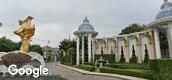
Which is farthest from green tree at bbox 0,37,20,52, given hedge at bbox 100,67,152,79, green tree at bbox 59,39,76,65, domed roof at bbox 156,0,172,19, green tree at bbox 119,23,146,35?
domed roof at bbox 156,0,172,19

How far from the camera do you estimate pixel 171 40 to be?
30.8 m

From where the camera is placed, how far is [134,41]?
143 feet

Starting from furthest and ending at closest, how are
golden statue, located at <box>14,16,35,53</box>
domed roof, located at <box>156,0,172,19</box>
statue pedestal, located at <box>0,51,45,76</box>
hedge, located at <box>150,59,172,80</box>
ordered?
domed roof, located at <box>156,0,172,19</box> → golden statue, located at <box>14,16,35,53</box> → statue pedestal, located at <box>0,51,45,76</box> → hedge, located at <box>150,59,172,80</box>

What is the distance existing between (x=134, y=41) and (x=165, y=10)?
13324 mm

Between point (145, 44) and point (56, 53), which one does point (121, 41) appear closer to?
point (145, 44)

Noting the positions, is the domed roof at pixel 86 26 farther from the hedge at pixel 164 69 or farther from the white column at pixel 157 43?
the hedge at pixel 164 69

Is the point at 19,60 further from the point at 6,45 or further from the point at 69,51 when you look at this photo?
the point at 6,45

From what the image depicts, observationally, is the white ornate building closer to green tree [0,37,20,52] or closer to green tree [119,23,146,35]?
green tree [119,23,146,35]

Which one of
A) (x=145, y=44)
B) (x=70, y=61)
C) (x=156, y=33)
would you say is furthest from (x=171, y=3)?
(x=70, y=61)

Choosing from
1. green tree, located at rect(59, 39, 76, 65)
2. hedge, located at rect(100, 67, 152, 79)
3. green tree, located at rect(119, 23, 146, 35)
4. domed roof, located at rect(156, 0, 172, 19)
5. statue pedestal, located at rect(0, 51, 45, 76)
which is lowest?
hedge, located at rect(100, 67, 152, 79)

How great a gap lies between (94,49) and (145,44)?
11.0 meters

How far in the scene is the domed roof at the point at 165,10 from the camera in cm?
3020

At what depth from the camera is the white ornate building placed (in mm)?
31062

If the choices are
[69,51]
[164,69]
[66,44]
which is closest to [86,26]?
[69,51]
